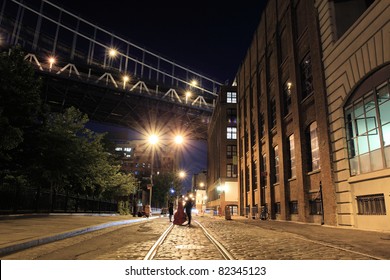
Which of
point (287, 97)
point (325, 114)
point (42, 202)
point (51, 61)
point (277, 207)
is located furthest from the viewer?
point (51, 61)

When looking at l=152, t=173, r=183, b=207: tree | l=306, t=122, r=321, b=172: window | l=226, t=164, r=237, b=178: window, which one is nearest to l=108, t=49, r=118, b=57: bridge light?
l=152, t=173, r=183, b=207: tree

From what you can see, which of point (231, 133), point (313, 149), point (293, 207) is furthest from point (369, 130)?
point (231, 133)

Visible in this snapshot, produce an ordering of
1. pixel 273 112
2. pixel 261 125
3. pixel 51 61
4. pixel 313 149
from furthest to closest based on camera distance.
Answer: pixel 51 61
pixel 261 125
pixel 273 112
pixel 313 149

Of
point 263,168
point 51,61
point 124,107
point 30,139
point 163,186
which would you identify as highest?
point 51,61

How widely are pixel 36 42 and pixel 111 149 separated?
113 feet

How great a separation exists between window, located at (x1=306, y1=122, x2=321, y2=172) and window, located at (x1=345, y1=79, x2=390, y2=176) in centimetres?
391

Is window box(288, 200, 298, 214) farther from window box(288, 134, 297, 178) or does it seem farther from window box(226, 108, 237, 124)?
window box(226, 108, 237, 124)

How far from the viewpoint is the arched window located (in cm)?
1298

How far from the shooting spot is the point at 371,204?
13.6 m

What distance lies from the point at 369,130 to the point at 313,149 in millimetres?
6042

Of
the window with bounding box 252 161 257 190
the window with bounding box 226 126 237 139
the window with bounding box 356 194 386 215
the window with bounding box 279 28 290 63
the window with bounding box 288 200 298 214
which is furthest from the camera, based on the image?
the window with bounding box 226 126 237 139

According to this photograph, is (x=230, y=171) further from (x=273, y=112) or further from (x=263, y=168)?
(x=273, y=112)

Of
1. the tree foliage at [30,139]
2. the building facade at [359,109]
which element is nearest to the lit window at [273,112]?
the building facade at [359,109]

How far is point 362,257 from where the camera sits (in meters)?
6.15
